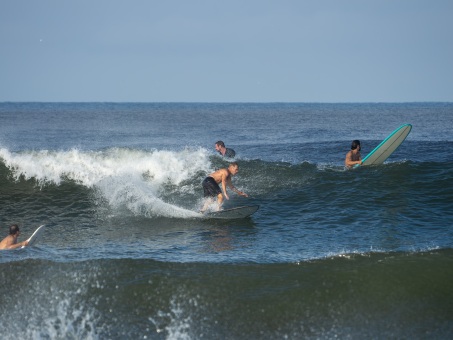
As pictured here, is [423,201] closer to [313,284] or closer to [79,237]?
[313,284]

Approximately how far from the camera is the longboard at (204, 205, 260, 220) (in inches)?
524

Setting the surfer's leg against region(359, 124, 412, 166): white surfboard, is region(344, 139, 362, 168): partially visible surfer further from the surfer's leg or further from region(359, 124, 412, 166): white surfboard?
→ the surfer's leg

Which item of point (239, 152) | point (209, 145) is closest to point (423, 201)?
point (239, 152)

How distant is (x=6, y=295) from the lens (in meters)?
8.62

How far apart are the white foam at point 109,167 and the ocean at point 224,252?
2.3 inches

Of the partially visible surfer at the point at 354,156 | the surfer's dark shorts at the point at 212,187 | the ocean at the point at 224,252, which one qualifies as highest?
the partially visible surfer at the point at 354,156

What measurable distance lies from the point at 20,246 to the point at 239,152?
1682cm

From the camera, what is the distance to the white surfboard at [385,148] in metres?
17.5

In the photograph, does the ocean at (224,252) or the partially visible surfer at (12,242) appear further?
the partially visible surfer at (12,242)

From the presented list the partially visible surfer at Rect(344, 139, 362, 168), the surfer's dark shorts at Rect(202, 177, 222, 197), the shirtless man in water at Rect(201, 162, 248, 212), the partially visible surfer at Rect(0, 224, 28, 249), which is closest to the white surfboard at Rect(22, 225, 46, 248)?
the partially visible surfer at Rect(0, 224, 28, 249)

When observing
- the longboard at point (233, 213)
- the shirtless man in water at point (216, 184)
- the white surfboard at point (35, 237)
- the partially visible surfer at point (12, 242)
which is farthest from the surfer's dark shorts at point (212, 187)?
the partially visible surfer at point (12, 242)

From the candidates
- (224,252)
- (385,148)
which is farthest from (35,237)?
(385,148)

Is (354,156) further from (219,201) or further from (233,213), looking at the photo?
(233,213)

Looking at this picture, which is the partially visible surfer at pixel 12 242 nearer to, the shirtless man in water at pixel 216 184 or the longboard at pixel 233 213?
the longboard at pixel 233 213
